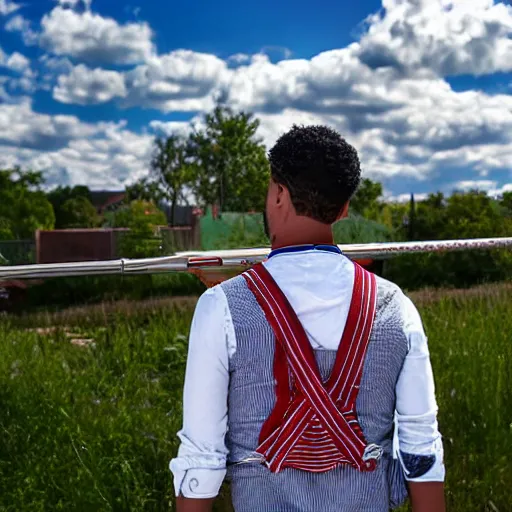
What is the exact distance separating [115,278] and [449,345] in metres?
6.84

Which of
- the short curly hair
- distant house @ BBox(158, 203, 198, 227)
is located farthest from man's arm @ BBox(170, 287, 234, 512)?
distant house @ BBox(158, 203, 198, 227)

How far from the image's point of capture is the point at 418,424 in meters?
1.88

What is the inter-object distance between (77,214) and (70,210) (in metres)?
2.55

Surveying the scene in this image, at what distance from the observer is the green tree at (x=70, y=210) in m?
38.6

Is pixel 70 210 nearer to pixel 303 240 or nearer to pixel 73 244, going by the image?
pixel 73 244

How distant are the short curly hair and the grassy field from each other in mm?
2408

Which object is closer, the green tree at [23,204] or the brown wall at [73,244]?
the brown wall at [73,244]

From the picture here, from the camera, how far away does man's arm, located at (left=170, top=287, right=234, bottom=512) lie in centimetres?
176

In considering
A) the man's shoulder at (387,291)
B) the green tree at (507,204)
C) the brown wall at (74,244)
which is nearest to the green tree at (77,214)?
the brown wall at (74,244)

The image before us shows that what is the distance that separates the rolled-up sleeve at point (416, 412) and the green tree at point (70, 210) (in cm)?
3378

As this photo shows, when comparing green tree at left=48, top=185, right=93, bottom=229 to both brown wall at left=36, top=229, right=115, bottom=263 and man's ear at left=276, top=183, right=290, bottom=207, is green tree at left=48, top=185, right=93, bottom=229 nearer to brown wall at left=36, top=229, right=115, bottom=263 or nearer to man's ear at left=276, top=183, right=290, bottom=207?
brown wall at left=36, top=229, right=115, bottom=263

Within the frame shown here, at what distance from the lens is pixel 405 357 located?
187 cm

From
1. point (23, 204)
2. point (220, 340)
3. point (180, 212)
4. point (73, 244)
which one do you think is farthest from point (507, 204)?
point (180, 212)

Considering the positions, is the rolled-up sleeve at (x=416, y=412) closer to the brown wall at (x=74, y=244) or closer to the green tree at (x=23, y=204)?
the brown wall at (x=74, y=244)
